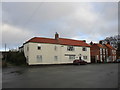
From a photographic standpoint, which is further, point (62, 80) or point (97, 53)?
point (97, 53)

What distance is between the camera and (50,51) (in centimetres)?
3173

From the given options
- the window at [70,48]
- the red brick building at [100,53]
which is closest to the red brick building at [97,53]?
the red brick building at [100,53]

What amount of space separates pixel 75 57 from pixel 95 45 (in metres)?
15.2

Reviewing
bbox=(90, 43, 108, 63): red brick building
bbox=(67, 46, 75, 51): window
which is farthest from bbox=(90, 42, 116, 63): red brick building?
bbox=(67, 46, 75, 51): window

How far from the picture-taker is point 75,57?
3634 centimetres

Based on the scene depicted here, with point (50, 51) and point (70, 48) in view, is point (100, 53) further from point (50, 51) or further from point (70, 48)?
point (50, 51)

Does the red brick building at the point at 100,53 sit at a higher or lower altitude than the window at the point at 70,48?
lower

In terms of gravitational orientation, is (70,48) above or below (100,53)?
above

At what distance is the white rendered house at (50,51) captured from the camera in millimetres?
29219

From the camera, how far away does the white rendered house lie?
95.9 ft

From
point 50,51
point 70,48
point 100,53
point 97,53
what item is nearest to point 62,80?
point 50,51

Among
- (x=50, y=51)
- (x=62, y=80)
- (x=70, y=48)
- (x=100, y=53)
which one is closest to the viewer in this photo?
(x=62, y=80)

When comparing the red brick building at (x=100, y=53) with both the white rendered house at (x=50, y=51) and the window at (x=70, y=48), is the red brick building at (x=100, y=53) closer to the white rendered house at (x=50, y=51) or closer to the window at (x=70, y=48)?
the white rendered house at (x=50, y=51)

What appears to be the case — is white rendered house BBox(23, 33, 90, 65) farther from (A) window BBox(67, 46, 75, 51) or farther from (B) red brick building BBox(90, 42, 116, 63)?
(B) red brick building BBox(90, 42, 116, 63)
